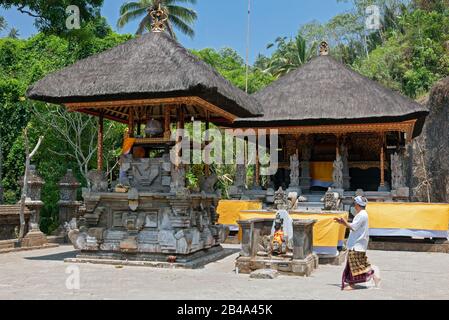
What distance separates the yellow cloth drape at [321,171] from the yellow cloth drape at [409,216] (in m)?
5.38

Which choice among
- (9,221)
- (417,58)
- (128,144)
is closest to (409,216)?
(128,144)

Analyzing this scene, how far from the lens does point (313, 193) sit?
67.7 feet

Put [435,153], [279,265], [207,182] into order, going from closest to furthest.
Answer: [279,265]
[207,182]
[435,153]

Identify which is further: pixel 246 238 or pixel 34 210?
pixel 34 210

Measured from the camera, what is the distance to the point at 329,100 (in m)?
19.3

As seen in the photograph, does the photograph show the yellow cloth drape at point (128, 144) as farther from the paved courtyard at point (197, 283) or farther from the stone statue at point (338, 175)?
the stone statue at point (338, 175)

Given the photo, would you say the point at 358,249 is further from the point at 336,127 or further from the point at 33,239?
the point at 336,127

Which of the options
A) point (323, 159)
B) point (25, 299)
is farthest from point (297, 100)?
point (25, 299)

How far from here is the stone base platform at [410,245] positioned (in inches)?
605

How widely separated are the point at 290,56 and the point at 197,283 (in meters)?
40.7

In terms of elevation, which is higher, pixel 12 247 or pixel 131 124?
pixel 131 124

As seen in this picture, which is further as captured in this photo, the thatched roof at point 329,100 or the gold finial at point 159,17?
the thatched roof at point 329,100

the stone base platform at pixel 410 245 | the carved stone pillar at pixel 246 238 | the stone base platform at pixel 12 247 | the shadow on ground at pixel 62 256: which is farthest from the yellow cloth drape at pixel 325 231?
the stone base platform at pixel 12 247

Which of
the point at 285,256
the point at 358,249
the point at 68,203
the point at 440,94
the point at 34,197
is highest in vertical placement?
the point at 440,94
